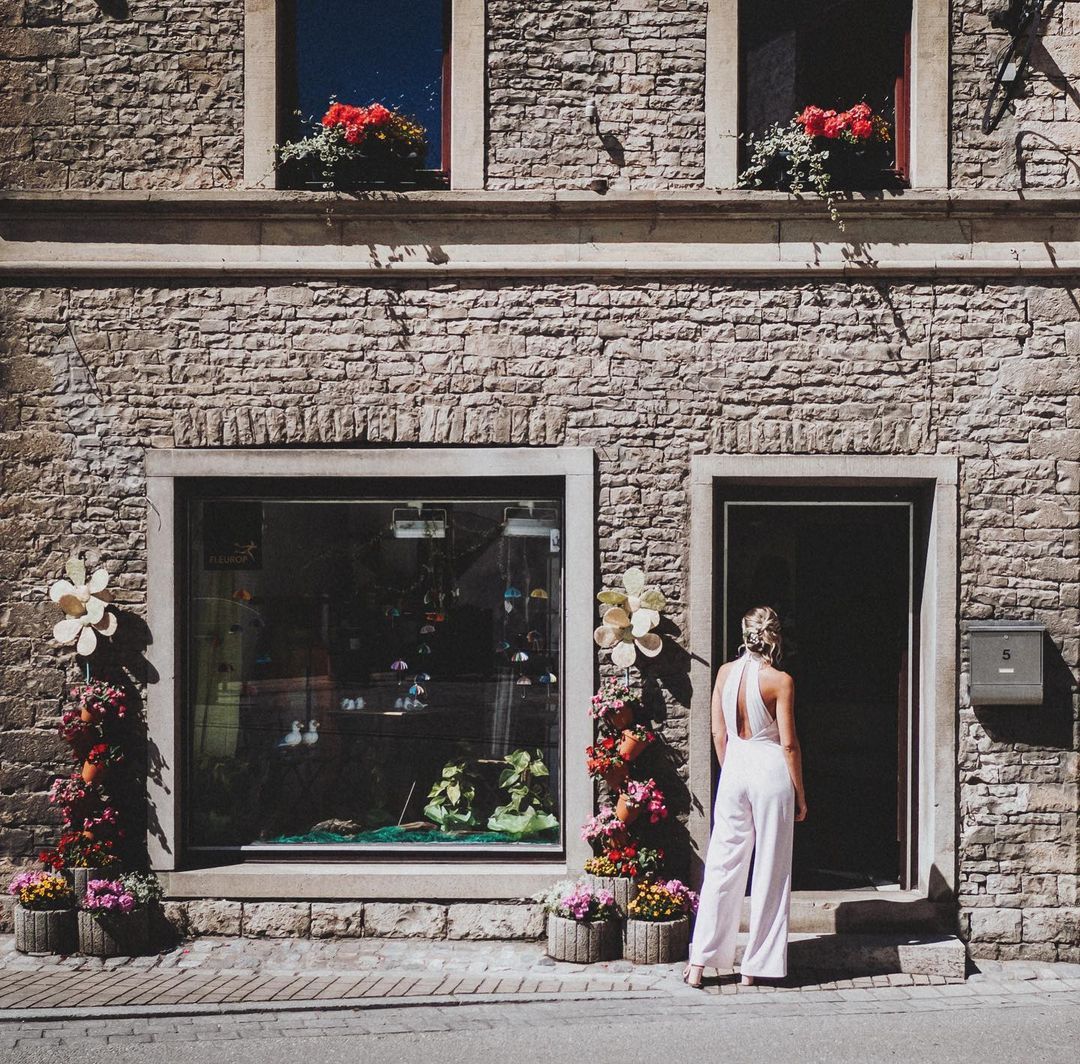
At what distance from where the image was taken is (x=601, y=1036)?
532cm

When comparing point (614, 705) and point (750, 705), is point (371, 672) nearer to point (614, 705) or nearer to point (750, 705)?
point (614, 705)

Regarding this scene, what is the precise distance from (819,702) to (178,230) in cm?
539

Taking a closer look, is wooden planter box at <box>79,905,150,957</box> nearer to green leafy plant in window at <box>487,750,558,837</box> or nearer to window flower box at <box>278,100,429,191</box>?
green leafy plant in window at <box>487,750,558,837</box>

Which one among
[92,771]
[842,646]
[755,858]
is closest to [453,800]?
[755,858]

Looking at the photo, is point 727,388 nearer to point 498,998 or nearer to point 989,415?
point 989,415

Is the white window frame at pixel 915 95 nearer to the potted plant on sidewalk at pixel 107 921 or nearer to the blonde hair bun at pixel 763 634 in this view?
the blonde hair bun at pixel 763 634

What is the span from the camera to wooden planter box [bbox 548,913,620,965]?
6.32 meters

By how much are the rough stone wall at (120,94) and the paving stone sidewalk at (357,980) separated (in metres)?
4.99

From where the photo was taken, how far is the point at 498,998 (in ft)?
19.1

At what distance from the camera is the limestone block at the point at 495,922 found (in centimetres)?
671

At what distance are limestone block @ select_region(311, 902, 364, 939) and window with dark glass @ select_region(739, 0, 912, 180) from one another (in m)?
5.83

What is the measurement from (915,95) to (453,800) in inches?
223

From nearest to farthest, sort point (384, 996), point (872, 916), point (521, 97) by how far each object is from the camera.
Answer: point (384, 996)
point (872, 916)
point (521, 97)

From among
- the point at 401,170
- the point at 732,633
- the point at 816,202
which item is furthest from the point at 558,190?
the point at 732,633
